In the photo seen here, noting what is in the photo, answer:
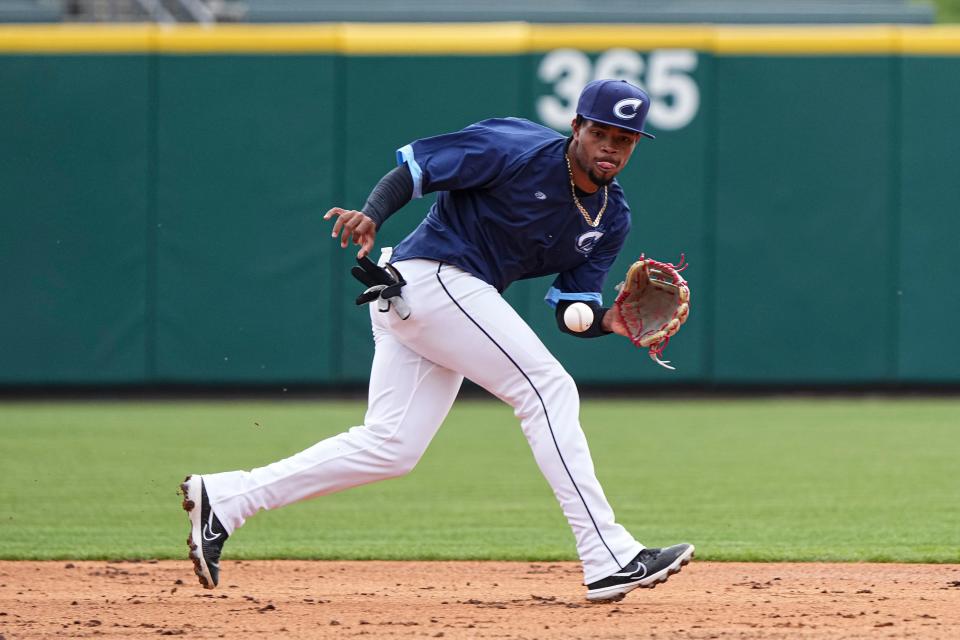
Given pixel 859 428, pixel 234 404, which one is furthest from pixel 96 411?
pixel 859 428

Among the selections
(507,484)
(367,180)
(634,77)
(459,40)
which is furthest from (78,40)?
(507,484)

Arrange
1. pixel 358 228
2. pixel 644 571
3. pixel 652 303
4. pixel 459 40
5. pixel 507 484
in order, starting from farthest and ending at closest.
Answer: pixel 459 40
pixel 507 484
pixel 652 303
pixel 644 571
pixel 358 228

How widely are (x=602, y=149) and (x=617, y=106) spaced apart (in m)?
0.13

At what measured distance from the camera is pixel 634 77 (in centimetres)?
1169

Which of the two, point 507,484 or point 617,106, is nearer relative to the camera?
point 617,106

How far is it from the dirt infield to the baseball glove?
789 mm

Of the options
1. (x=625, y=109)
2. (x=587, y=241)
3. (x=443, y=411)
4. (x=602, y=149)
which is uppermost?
(x=625, y=109)

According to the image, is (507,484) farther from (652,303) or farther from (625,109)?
(625,109)

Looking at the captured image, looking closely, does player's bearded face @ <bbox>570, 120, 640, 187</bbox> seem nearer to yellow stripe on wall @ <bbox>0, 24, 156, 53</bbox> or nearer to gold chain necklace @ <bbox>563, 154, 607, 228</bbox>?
gold chain necklace @ <bbox>563, 154, 607, 228</bbox>

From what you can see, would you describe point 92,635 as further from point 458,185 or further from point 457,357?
point 458,185

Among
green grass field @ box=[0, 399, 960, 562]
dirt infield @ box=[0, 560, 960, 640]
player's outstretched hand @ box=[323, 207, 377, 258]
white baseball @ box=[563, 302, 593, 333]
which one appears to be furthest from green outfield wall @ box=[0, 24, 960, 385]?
player's outstretched hand @ box=[323, 207, 377, 258]

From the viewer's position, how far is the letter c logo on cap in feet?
13.4

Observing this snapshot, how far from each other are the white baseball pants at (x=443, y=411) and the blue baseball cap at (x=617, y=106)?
589 mm

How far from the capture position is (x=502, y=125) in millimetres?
4344
